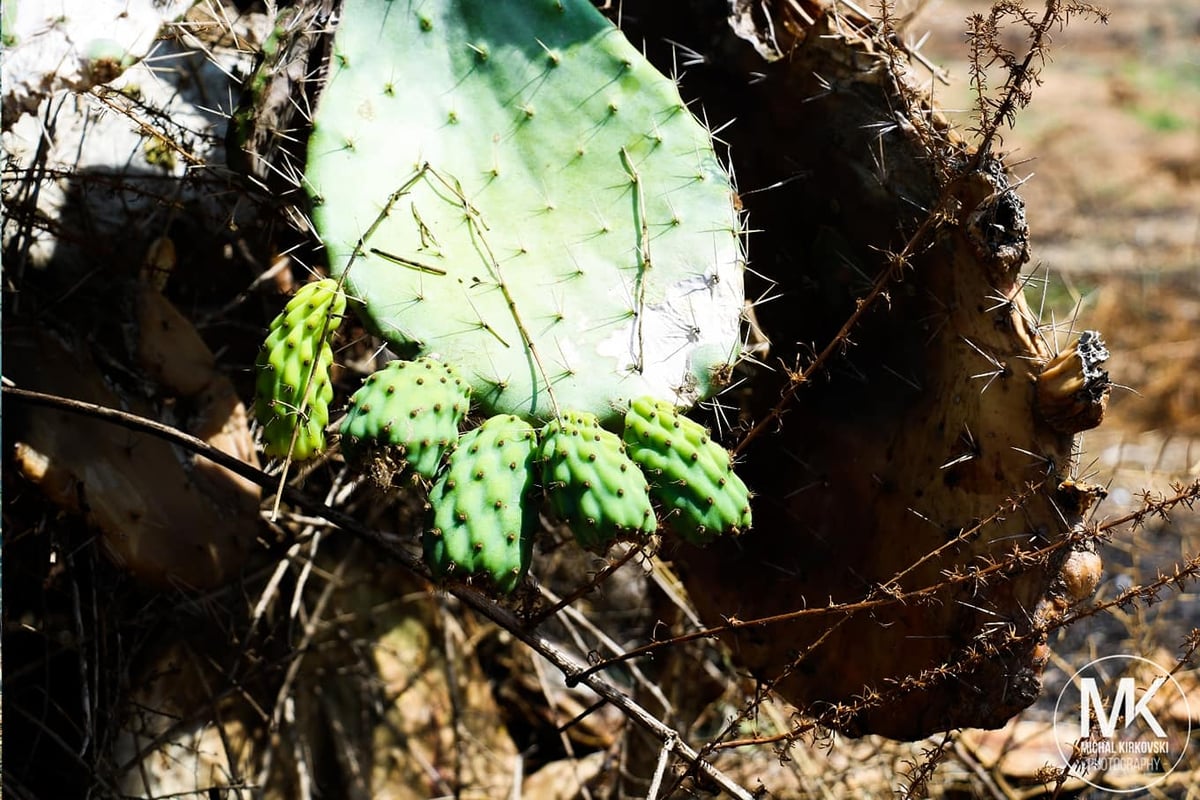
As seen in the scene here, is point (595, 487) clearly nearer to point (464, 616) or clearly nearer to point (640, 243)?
point (640, 243)

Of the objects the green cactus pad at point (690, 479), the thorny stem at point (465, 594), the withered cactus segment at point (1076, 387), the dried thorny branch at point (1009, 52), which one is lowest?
the thorny stem at point (465, 594)

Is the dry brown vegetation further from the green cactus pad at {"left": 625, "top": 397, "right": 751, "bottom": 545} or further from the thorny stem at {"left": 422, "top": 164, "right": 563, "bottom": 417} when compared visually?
the thorny stem at {"left": 422, "top": 164, "right": 563, "bottom": 417}

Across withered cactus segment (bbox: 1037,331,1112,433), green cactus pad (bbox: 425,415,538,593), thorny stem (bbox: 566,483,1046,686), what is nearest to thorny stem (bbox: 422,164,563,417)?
green cactus pad (bbox: 425,415,538,593)

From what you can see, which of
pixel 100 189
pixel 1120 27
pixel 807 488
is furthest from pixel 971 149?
pixel 1120 27

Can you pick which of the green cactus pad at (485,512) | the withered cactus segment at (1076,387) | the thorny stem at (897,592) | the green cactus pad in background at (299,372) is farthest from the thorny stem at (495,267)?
the withered cactus segment at (1076,387)

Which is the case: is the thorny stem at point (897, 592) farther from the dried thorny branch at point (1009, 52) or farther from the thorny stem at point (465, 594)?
the dried thorny branch at point (1009, 52)

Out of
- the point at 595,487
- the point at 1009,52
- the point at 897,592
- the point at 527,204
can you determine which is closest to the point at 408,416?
the point at 595,487

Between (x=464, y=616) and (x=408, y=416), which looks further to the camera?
(x=464, y=616)
